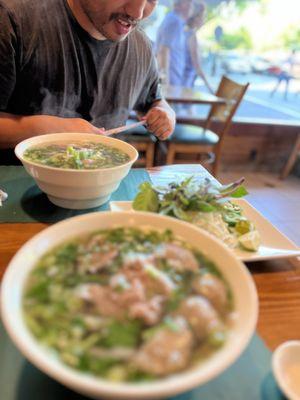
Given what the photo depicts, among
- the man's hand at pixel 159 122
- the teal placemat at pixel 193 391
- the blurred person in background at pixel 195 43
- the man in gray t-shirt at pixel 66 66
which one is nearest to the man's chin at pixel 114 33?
the man in gray t-shirt at pixel 66 66

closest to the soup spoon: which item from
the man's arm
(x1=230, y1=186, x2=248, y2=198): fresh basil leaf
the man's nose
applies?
(x1=230, y1=186, x2=248, y2=198): fresh basil leaf

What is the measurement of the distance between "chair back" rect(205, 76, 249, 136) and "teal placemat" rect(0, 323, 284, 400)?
11.0 feet

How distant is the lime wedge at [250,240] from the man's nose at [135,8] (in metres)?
1.23

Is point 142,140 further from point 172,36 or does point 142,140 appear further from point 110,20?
point 110,20

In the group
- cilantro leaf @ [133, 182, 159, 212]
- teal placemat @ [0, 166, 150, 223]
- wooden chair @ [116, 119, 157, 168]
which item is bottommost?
wooden chair @ [116, 119, 157, 168]

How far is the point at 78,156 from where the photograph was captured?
1.24 metres

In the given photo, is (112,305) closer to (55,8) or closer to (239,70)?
(55,8)

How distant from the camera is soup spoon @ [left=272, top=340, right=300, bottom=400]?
2.18 feet

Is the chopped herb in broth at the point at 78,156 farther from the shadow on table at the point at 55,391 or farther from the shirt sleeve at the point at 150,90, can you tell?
the shirt sleeve at the point at 150,90

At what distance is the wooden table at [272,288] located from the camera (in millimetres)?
820

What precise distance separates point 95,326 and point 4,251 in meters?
0.55

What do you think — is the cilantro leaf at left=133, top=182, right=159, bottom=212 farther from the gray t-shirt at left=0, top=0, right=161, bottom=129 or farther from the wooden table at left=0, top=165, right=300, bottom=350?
the gray t-shirt at left=0, top=0, right=161, bottom=129

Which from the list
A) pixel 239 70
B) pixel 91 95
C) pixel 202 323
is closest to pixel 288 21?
pixel 239 70

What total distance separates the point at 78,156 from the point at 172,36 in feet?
12.6
